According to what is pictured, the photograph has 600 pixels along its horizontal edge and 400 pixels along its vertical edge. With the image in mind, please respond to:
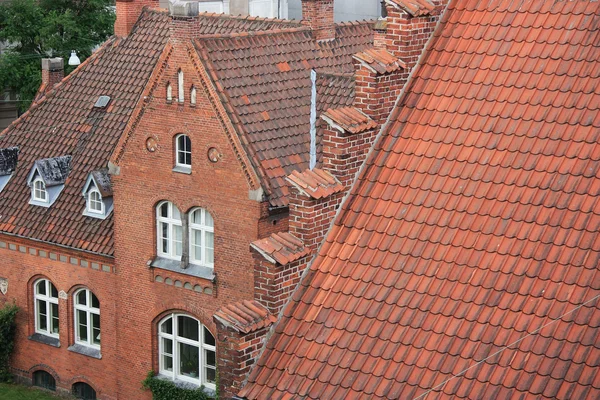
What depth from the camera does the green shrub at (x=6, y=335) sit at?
29.6 m

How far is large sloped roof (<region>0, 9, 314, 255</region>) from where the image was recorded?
28312mm

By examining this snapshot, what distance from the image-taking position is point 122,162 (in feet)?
83.0

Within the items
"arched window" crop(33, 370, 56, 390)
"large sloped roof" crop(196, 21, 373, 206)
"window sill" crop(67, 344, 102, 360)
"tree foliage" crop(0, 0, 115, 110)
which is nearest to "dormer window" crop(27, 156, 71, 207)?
"window sill" crop(67, 344, 102, 360)

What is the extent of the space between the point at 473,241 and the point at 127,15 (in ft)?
61.4

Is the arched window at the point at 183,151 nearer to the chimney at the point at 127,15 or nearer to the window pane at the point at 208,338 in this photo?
the window pane at the point at 208,338

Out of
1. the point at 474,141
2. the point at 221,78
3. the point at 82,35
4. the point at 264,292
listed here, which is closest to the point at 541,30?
the point at 474,141

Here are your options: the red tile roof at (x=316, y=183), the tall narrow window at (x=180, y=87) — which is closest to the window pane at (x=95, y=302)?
the tall narrow window at (x=180, y=87)

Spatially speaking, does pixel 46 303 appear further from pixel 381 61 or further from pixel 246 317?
pixel 381 61

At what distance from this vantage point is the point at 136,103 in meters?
25.7

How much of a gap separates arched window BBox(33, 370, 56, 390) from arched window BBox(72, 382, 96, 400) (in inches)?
36.5

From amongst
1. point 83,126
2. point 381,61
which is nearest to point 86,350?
point 83,126

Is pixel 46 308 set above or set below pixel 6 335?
above

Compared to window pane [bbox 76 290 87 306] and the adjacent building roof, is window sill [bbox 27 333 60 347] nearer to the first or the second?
window pane [bbox 76 290 87 306]

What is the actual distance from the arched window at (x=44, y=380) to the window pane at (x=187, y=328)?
5.85 meters
